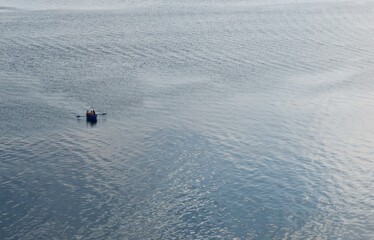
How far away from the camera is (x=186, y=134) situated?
8725 cm

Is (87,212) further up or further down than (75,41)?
further down

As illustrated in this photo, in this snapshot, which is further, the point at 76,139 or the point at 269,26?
the point at 269,26

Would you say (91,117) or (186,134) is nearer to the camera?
(186,134)

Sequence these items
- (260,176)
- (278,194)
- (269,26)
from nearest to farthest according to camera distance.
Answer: (278,194)
(260,176)
(269,26)

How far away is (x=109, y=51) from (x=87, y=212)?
7630cm

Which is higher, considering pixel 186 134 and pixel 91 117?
pixel 91 117

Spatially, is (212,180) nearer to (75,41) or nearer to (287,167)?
(287,167)

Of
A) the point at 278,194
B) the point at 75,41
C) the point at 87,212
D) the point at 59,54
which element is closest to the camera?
the point at 87,212

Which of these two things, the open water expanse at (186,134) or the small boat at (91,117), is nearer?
the open water expanse at (186,134)

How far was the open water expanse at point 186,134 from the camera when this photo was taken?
2482 inches

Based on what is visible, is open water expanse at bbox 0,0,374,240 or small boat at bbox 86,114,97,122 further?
small boat at bbox 86,114,97,122

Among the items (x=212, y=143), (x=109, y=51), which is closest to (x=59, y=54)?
(x=109, y=51)

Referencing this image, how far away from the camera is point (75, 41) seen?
143 m

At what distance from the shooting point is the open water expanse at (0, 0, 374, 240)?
63031 millimetres
